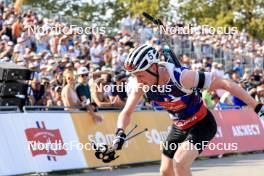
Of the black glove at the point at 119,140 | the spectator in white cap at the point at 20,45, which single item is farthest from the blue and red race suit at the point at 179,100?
the spectator in white cap at the point at 20,45

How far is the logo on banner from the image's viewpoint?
12.5 m

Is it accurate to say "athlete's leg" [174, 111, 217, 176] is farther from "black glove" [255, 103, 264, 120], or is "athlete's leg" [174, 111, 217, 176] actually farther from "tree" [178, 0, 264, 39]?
"tree" [178, 0, 264, 39]

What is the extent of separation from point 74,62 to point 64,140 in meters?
4.82

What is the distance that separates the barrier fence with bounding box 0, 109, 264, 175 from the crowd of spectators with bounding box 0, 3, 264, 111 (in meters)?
0.52

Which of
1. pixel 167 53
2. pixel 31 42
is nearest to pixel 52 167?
pixel 167 53

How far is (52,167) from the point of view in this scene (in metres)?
12.7

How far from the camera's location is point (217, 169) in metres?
13.8

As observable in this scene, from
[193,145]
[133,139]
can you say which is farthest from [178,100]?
[133,139]

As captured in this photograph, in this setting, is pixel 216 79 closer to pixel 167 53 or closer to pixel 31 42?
pixel 167 53

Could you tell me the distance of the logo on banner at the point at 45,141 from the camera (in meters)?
12.5

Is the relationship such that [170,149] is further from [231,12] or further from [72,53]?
[231,12]

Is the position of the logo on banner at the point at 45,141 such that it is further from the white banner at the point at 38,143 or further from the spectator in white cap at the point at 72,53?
the spectator in white cap at the point at 72,53

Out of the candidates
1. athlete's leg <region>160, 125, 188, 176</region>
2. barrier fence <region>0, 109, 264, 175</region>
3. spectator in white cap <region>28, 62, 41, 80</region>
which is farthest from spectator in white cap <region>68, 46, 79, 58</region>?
athlete's leg <region>160, 125, 188, 176</region>

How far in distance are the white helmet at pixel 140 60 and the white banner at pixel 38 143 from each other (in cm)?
510
